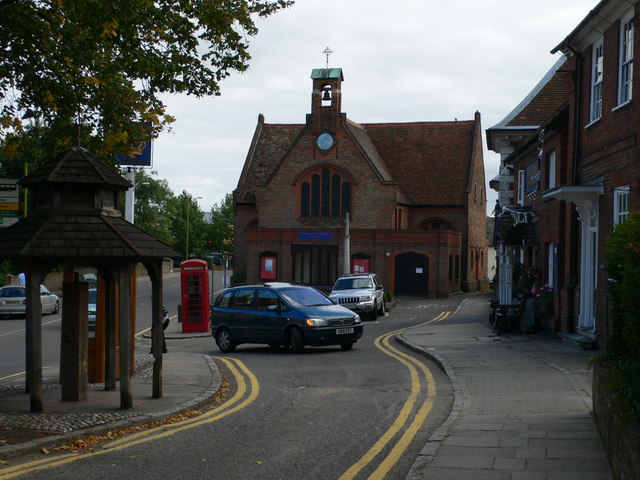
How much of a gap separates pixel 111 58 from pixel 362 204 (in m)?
41.2

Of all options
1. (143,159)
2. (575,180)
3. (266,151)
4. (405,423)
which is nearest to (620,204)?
(575,180)

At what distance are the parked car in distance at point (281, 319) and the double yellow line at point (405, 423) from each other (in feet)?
6.52

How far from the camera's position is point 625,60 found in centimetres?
1647

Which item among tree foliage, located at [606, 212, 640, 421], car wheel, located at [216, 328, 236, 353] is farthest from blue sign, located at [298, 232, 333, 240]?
tree foliage, located at [606, 212, 640, 421]

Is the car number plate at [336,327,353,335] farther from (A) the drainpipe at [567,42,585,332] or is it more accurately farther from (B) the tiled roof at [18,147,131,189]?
(B) the tiled roof at [18,147,131,189]

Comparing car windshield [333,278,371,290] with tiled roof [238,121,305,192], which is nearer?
car windshield [333,278,371,290]

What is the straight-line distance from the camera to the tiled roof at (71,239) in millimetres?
10250

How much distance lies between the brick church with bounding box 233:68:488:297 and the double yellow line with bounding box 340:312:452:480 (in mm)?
32780

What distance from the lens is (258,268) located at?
52719mm

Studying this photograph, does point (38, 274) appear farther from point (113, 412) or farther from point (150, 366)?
point (150, 366)

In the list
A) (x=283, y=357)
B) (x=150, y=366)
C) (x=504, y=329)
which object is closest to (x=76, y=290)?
(x=150, y=366)

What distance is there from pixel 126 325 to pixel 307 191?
148ft

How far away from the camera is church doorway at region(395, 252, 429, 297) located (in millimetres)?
50844

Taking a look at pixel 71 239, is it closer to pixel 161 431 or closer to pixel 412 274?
pixel 161 431
